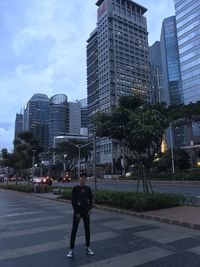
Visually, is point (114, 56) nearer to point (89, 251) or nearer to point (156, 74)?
point (156, 74)

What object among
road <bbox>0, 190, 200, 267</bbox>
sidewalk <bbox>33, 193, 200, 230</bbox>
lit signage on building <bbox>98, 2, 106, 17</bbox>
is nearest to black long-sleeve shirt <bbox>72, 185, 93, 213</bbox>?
road <bbox>0, 190, 200, 267</bbox>

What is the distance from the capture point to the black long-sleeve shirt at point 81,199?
7270 mm

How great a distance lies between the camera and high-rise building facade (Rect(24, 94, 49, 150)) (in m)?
110

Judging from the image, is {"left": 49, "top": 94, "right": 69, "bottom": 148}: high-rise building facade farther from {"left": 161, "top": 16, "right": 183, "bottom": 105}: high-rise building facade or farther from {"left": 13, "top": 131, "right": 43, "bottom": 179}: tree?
{"left": 13, "top": 131, "right": 43, "bottom": 179}: tree

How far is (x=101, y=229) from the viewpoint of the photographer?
399 inches

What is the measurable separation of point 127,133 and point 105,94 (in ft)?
363

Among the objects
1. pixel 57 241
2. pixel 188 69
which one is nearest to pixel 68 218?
pixel 57 241

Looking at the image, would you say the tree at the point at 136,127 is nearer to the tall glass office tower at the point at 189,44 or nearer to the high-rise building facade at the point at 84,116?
the tall glass office tower at the point at 189,44

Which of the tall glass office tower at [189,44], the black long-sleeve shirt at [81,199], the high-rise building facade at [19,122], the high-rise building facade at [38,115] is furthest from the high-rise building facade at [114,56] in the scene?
the black long-sleeve shirt at [81,199]

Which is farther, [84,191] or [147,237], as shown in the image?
[147,237]

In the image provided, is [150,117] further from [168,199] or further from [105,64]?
[105,64]

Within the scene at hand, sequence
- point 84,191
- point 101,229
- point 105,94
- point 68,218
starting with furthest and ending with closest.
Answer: point 105,94 → point 68,218 → point 101,229 → point 84,191

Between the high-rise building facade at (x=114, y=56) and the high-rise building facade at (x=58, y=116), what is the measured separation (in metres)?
14.7

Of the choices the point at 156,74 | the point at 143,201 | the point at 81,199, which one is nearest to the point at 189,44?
the point at 156,74
